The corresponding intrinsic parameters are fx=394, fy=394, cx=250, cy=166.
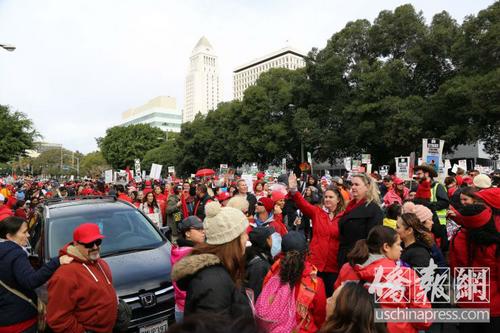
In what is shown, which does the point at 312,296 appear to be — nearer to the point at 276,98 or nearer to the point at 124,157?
the point at 276,98

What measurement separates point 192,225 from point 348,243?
181 cm

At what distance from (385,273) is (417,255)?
1052 mm

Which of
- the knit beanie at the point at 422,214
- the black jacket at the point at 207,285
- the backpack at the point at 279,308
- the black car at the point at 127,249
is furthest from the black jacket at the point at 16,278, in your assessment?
the knit beanie at the point at 422,214

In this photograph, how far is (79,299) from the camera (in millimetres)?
3061

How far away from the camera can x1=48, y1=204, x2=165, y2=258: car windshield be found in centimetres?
524

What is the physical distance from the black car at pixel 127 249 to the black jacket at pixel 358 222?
2128 millimetres

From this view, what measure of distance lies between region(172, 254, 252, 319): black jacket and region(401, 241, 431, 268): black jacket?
2.14 metres

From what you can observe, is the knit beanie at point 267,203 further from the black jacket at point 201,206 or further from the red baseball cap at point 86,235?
the red baseball cap at point 86,235

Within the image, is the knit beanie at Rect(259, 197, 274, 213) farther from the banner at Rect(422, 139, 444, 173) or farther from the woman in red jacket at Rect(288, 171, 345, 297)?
the banner at Rect(422, 139, 444, 173)

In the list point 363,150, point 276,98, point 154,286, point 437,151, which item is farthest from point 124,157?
point 154,286

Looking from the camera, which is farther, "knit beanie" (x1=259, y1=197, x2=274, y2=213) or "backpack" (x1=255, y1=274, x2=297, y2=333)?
"knit beanie" (x1=259, y1=197, x2=274, y2=213)

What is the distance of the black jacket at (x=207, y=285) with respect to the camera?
7.32 ft

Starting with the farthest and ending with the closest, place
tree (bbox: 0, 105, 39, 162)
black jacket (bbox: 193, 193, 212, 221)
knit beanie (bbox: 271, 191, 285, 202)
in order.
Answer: tree (bbox: 0, 105, 39, 162), black jacket (bbox: 193, 193, 212, 221), knit beanie (bbox: 271, 191, 285, 202)

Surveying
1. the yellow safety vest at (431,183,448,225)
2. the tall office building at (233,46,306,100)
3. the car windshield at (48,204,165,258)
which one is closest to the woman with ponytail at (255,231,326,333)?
the car windshield at (48,204,165,258)
